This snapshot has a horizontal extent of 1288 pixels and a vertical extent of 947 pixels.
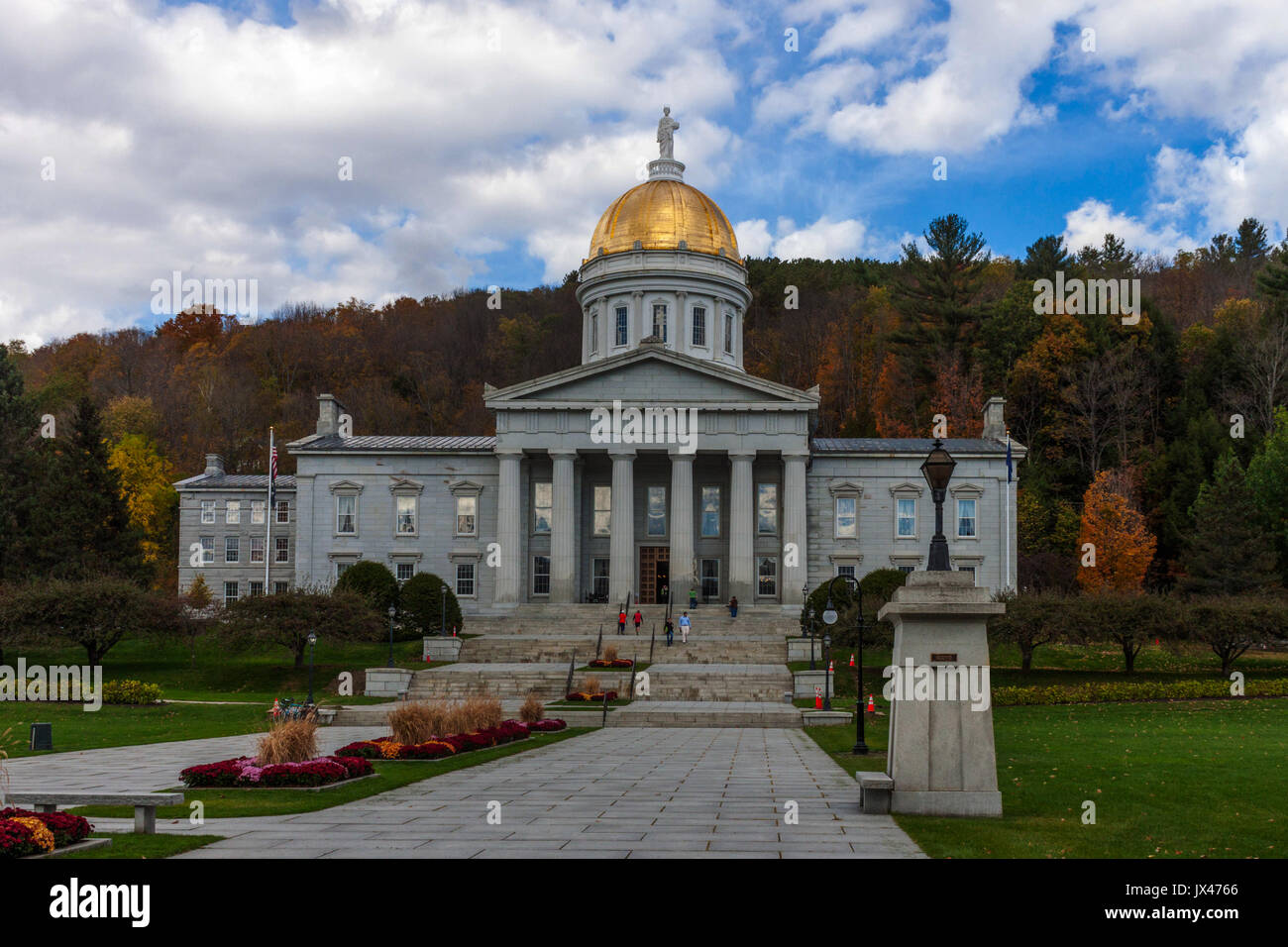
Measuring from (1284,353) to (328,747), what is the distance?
7158 cm

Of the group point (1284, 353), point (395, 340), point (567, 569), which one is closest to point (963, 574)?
point (567, 569)

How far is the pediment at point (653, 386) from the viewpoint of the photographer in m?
62.2

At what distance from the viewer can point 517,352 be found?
116250mm

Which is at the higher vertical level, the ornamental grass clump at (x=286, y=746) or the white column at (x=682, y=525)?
the white column at (x=682, y=525)

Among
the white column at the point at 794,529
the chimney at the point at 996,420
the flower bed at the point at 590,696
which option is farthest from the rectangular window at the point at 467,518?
the chimney at the point at 996,420

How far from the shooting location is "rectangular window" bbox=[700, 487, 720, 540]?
66.6m

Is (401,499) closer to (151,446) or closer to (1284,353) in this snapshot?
(151,446)

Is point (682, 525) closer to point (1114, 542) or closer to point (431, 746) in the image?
point (1114, 542)

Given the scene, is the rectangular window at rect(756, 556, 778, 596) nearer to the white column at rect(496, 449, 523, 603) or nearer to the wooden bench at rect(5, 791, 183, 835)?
the white column at rect(496, 449, 523, 603)

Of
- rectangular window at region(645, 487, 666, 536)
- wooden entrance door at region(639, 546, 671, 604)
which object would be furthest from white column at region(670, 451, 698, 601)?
rectangular window at region(645, 487, 666, 536)

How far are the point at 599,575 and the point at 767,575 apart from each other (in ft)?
32.2

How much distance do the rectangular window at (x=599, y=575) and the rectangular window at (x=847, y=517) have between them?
1363 cm

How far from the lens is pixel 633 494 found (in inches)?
2613

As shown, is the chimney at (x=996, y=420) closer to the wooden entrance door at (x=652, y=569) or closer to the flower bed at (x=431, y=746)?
the wooden entrance door at (x=652, y=569)
